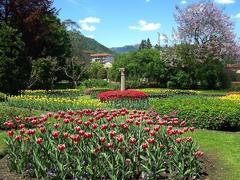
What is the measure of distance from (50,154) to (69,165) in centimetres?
36

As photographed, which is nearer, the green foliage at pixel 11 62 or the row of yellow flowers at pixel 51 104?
the row of yellow flowers at pixel 51 104

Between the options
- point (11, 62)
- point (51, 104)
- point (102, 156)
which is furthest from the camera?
point (11, 62)

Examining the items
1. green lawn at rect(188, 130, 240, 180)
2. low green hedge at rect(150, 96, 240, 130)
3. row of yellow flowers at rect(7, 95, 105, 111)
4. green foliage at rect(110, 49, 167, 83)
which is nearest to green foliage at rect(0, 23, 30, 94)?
row of yellow flowers at rect(7, 95, 105, 111)

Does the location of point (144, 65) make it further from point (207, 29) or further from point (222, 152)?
point (222, 152)

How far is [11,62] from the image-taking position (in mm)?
25859

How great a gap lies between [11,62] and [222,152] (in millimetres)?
18724

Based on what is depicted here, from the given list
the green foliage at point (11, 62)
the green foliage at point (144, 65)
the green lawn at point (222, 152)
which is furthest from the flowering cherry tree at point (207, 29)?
the green lawn at point (222, 152)

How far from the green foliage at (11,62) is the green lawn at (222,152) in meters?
16.3

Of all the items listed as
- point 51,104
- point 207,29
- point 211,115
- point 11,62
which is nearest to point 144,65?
point 207,29

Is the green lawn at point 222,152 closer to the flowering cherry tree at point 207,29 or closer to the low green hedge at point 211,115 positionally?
the low green hedge at point 211,115

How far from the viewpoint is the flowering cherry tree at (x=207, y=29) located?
39812mm

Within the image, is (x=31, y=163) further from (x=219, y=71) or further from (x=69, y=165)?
(x=219, y=71)

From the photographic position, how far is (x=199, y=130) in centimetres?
1220

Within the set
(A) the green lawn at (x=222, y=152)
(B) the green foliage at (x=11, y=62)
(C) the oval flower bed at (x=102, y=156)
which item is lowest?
(A) the green lawn at (x=222, y=152)
